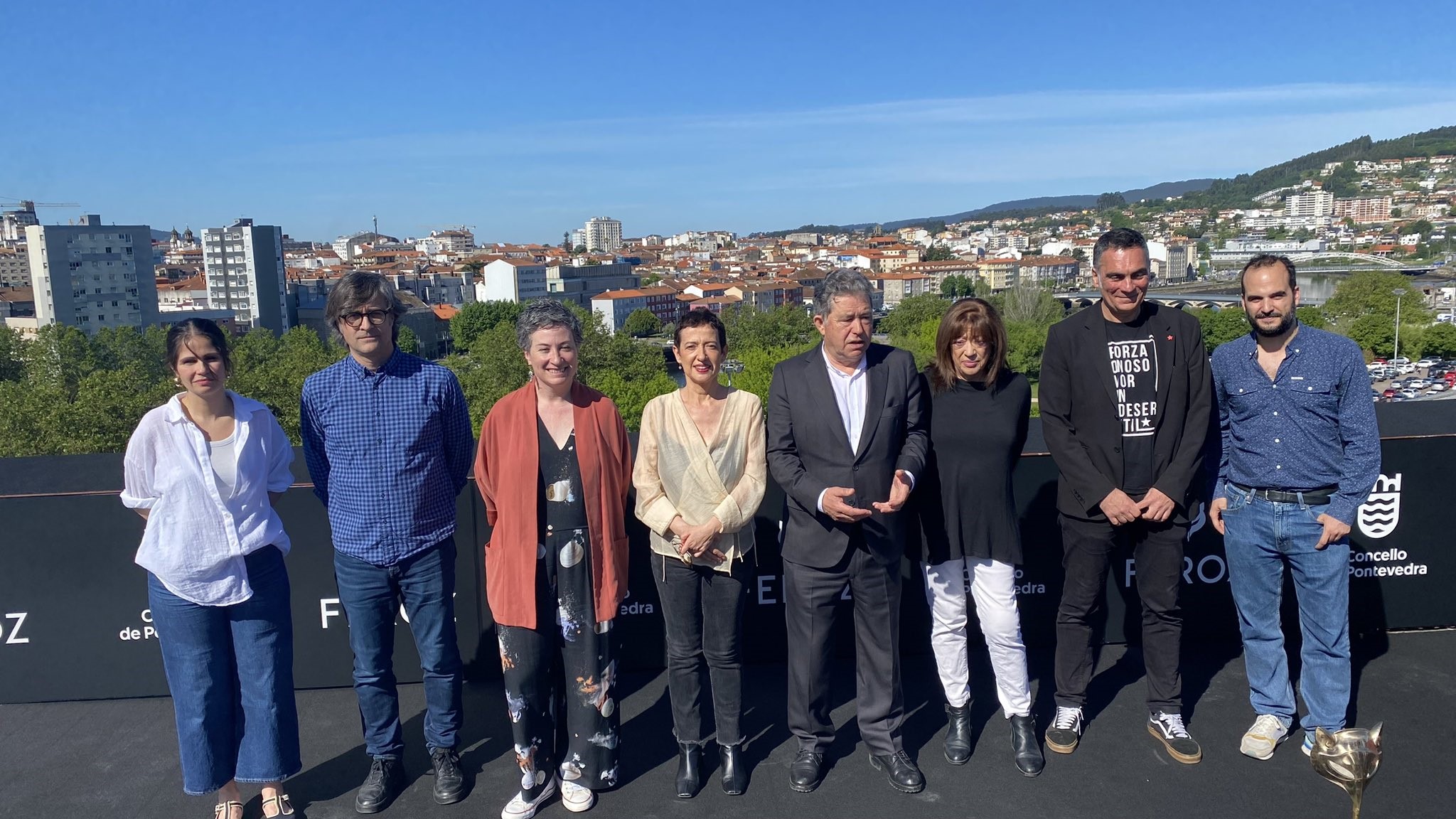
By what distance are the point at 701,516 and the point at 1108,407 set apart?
1155 mm

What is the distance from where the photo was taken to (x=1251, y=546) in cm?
258

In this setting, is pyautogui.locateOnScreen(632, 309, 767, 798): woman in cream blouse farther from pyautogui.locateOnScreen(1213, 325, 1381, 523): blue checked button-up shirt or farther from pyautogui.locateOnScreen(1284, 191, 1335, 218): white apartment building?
pyautogui.locateOnScreen(1284, 191, 1335, 218): white apartment building

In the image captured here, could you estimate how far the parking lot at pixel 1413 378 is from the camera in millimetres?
33969

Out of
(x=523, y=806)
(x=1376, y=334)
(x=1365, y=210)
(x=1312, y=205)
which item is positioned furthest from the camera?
(x=1312, y=205)

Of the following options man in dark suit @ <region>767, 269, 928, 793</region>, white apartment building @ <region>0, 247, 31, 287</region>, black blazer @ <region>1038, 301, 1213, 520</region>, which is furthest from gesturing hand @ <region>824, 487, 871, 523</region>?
white apartment building @ <region>0, 247, 31, 287</region>

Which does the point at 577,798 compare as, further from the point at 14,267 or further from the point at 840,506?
the point at 14,267

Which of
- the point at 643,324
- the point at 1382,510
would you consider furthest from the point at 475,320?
the point at 1382,510

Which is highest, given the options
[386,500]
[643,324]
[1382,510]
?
[386,500]

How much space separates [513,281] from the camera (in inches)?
3393

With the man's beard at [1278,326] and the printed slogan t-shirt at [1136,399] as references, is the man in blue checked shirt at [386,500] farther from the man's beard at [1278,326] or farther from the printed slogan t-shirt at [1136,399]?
the man's beard at [1278,326]

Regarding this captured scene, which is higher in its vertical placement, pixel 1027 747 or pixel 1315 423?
pixel 1315 423

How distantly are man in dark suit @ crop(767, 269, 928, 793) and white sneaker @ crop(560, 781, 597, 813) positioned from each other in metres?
0.55

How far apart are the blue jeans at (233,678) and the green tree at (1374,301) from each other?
190ft

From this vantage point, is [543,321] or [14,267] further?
[14,267]
